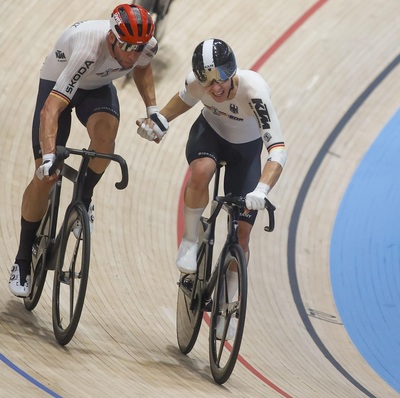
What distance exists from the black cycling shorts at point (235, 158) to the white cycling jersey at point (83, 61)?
0.52m

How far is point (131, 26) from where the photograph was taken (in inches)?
187

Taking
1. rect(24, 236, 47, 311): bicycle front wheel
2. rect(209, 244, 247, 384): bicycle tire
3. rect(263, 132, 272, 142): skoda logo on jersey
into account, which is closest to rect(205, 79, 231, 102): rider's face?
rect(263, 132, 272, 142): skoda logo on jersey

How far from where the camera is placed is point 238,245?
476 centimetres

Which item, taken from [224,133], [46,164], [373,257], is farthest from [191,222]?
[373,257]

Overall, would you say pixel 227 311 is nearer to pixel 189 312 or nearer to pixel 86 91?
pixel 189 312

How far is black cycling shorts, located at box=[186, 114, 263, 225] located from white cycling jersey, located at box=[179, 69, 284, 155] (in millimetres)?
33

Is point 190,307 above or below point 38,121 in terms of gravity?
below

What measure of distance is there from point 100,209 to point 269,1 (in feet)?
10.3

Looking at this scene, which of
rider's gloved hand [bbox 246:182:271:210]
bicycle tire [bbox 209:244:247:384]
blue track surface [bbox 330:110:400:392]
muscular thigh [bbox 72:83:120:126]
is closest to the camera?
rider's gloved hand [bbox 246:182:271:210]

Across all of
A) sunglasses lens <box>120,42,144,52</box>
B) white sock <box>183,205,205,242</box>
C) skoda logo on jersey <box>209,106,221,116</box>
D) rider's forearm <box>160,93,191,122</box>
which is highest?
sunglasses lens <box>120,42,144,52</box>

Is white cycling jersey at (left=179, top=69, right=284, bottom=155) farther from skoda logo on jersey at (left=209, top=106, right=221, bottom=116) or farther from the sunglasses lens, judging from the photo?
the sunglasses lens

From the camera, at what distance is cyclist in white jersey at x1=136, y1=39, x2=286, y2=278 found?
4660 millimetres

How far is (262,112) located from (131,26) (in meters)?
0.75

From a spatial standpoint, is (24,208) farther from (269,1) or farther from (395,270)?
(269,1)
